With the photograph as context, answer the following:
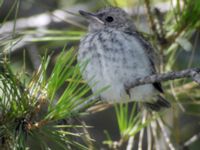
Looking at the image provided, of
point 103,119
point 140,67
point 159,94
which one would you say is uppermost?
point 140,67

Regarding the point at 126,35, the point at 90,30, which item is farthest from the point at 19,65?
the point at 126,35

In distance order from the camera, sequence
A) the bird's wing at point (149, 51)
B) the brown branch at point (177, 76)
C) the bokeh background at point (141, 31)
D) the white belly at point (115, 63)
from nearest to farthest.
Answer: the brown branch at point (177, 76) < the bokeh background at point (141, 31) < the white belly at point (115, 63) < the bird's wing at point (149, 51)

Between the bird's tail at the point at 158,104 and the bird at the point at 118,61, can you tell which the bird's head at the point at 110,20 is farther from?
the bird's tail at the point at 158,104

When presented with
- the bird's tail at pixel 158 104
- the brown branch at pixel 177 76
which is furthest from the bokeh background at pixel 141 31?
the brown branch at pixel 177 76

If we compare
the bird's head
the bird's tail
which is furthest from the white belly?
the bird's head

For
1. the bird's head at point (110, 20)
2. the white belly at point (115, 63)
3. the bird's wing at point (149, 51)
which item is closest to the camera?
the white belly at point (115, 63)

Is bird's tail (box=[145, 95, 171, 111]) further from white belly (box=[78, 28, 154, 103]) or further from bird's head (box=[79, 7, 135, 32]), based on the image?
bird's head (box=[79, 7, 135, 32])

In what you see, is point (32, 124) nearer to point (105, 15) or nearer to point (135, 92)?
point (135, 92)

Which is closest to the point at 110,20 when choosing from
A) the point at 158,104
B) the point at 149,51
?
the point at 149,51
